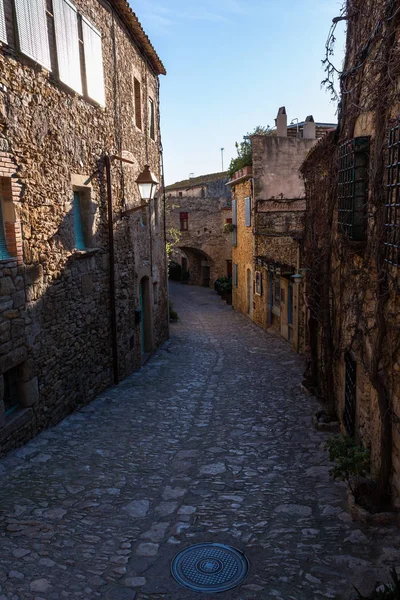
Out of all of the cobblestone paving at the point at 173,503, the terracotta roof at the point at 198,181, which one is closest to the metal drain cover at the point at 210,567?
the cobblestone paving at the point at 173,503

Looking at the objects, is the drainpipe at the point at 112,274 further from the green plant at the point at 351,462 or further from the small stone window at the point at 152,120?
the green plant at the point at 351,462

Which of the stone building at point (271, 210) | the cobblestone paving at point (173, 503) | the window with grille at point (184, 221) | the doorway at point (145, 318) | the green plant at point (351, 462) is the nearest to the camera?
the cobblestone paving at point (173, 503)

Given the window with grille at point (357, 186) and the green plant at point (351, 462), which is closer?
the green plant at point (351, 462)

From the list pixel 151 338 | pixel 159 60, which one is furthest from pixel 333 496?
pixel 159 60

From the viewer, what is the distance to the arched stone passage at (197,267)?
111 feet

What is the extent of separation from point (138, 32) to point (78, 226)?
549 centimetres

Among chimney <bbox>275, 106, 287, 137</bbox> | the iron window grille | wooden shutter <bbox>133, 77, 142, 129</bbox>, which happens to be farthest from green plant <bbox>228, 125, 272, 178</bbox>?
the iron window grille

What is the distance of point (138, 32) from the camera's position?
10.9 meters

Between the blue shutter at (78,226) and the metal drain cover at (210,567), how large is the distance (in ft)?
17.4

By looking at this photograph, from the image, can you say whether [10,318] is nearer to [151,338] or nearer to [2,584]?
[2,584]

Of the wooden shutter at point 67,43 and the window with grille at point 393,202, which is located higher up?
the wooden shutter at point 67,43

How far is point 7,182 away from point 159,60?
8.98m

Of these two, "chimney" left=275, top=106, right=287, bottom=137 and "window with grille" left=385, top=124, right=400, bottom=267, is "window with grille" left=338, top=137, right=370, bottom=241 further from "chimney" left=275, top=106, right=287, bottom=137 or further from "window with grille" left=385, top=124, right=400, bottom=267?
"chimney" left=275, top=106, right=287, bottom=137

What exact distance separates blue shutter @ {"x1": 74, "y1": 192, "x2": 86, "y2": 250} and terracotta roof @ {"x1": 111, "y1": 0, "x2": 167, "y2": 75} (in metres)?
4.15
